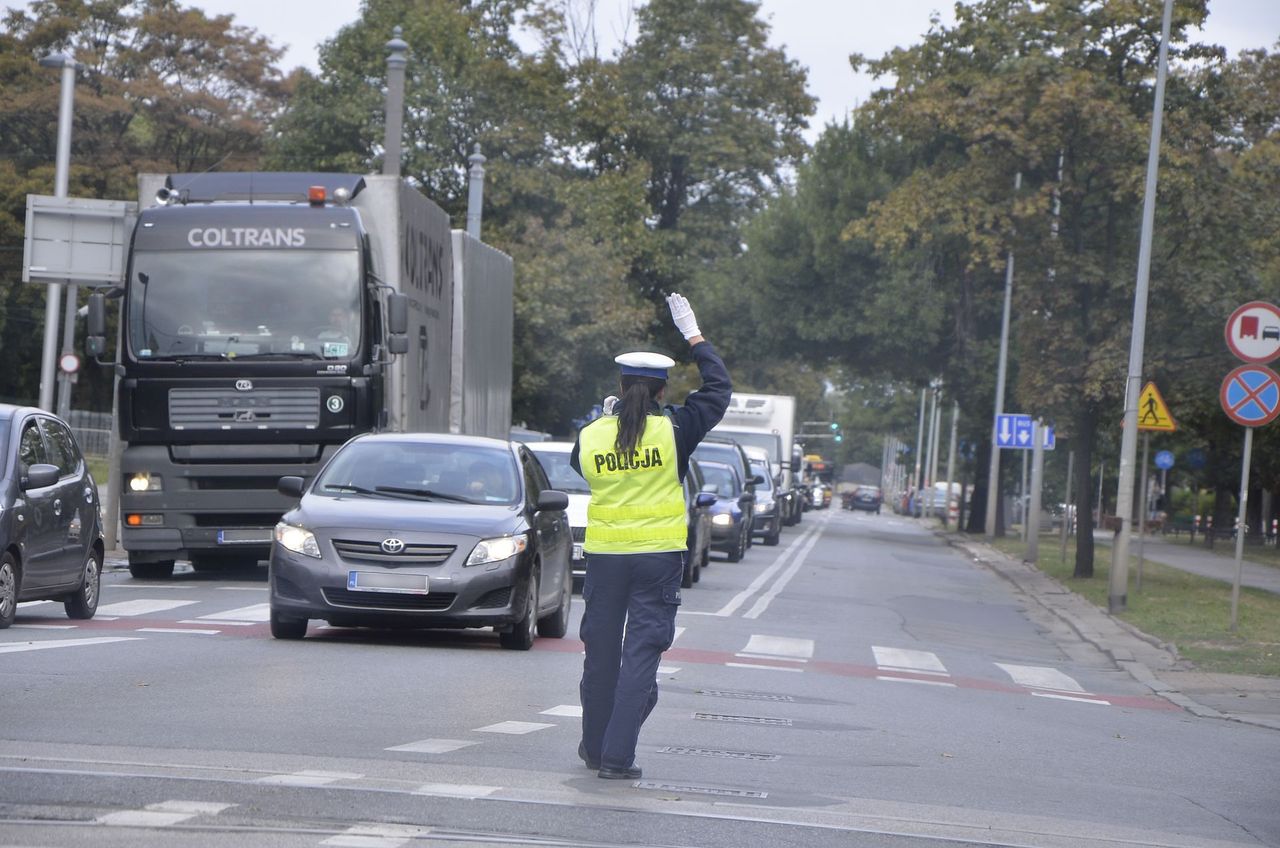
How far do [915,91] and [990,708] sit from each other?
83.9 feet

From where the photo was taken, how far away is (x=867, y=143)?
52.3m

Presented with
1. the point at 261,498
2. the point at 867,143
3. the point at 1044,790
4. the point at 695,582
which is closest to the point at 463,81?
the point at 867,143

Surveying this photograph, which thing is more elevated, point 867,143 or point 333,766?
point 867,143

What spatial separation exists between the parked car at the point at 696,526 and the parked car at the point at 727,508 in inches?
82.3

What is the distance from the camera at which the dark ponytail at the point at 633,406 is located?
8141 millimetres

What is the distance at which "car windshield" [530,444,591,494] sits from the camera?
22.8 m

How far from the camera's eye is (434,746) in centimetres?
877

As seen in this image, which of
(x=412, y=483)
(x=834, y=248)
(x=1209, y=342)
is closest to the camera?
(x=412, y=483)

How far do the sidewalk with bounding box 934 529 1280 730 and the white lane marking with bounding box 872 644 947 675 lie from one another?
1.73 meters

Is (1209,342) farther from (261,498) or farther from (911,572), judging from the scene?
(261,498)

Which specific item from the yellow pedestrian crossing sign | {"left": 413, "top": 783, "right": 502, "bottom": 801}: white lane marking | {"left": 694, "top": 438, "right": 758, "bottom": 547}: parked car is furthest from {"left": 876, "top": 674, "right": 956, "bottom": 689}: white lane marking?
{"left": 694, "top": 438, "right": 758, "bottom": 547}: parked car

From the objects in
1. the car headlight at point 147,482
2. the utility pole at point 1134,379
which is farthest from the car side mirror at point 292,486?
the utility pole at point 1134,379

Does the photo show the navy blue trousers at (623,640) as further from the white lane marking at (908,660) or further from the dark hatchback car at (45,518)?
the white lane marking at (908,660)

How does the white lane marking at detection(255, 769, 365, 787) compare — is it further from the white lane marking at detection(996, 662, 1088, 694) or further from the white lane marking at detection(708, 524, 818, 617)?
the white lane marking at detection(708, 524, 818, 617)
